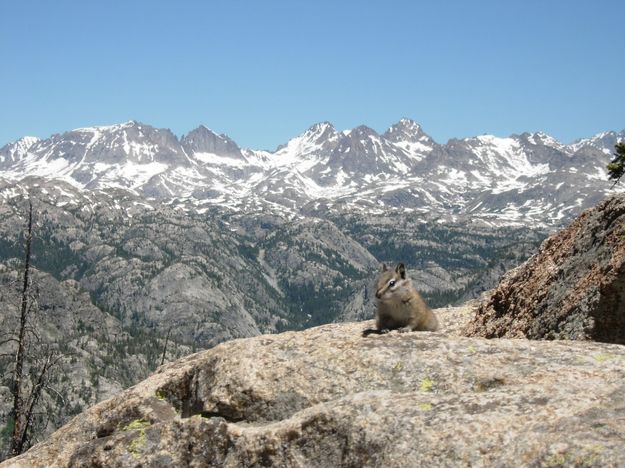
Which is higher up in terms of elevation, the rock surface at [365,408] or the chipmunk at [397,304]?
the chipmunk at [397,304]

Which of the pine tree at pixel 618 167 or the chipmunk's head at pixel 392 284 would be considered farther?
the pine tree at pixel 618 167

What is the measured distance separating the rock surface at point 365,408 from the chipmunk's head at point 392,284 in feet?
4.04

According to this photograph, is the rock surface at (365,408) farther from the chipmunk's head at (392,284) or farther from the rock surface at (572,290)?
the rock surface at (572,290)

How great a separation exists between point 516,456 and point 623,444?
4.68 feet

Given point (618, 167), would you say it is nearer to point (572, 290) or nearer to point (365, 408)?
point (572, 290)

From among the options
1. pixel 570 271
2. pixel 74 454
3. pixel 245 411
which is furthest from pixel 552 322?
pixel 74 454

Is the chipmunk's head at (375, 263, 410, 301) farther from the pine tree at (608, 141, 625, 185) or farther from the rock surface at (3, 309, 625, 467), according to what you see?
the pine tree at (608, 141, 625, 185)

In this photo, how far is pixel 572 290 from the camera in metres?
16.8

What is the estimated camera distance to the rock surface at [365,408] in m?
8.98

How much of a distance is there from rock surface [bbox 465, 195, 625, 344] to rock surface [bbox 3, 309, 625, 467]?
3122mm

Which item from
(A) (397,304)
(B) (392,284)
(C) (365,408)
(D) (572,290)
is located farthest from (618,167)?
(C) (365,408)

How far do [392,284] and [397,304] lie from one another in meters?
0.50

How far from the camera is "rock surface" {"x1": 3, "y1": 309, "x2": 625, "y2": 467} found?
29.5 feet

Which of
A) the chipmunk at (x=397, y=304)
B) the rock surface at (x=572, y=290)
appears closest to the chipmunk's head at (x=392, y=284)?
the chipmunk at (x=397, y=304)
